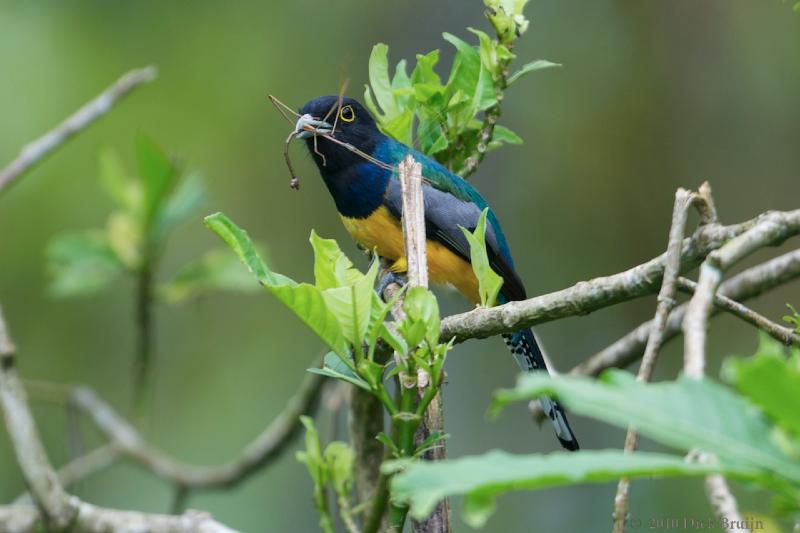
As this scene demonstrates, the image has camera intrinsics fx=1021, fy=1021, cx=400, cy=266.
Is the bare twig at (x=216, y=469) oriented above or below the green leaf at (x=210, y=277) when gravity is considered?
below

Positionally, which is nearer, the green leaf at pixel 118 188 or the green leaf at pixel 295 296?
the green leaf at pixel 295 296

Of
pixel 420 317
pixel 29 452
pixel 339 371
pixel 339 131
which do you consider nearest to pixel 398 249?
pixel 339 131

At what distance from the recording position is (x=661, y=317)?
1.90 metres

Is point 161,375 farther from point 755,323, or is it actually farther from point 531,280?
point 755,323

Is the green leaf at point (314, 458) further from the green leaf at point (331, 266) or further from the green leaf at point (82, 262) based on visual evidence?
the green leaf at point (82, 262)

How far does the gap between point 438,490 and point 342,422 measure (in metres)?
5.60

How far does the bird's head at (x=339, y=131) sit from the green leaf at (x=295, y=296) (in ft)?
8.57

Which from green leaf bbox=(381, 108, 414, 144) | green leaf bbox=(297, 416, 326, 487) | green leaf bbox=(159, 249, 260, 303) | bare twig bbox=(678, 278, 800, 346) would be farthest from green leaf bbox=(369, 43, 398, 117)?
green leaf bbox=(159, 249, 260, 303)

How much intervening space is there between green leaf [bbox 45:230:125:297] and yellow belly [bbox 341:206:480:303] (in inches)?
48.6

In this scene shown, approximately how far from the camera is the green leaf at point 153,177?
476 centimetres

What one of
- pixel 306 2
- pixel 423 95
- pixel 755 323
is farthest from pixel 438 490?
pixel 306 2

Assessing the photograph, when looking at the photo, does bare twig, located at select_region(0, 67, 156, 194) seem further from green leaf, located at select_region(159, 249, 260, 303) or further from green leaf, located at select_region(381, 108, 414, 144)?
green leaf, located at select_region(159, 249, 260, 303)

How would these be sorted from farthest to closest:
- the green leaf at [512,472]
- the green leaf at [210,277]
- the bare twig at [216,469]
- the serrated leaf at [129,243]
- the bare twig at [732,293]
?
the green leaf at [210,277] < the serrated leaf at [129,243] < the bare twig at [216,469] < the bare twig at [732,293] < the green leaf at [512,472]

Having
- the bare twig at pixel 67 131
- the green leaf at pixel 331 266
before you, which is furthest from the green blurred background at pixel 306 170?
the green leaf at pixel 331 266
